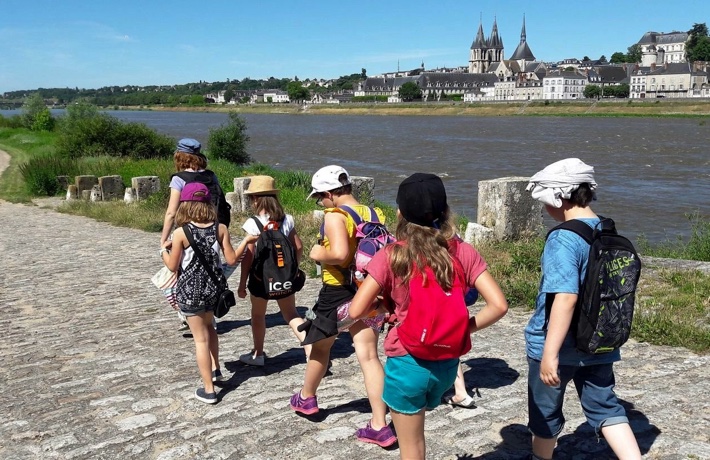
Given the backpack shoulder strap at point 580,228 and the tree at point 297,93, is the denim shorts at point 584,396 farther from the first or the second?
the tree at point 297,93

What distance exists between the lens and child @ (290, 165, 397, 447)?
4.04m

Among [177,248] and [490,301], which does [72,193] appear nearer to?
[177,248]

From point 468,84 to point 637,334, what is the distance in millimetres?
170114

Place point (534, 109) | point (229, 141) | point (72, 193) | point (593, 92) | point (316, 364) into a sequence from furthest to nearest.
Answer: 1. point (593, 92)
2. point (534, 109)
3. point (229, 141)
4. point (72, 193)
5. point (316, 364)

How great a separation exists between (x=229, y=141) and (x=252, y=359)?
24.7 meters

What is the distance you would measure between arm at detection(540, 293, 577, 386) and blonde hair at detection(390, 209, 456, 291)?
0.53 meters

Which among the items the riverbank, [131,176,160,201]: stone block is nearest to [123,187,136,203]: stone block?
[131,176,160,201]: stone block

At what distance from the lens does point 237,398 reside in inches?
195

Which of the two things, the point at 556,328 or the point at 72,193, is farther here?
the point at 72,193

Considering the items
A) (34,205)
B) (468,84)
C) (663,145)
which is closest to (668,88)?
(468,84)

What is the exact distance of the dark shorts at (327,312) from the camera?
416cm

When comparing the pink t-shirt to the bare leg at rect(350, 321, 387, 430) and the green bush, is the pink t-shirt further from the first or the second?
the green bush

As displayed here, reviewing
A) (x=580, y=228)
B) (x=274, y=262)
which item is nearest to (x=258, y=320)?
(x=274, y=262)

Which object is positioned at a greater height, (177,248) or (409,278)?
(409,278)
